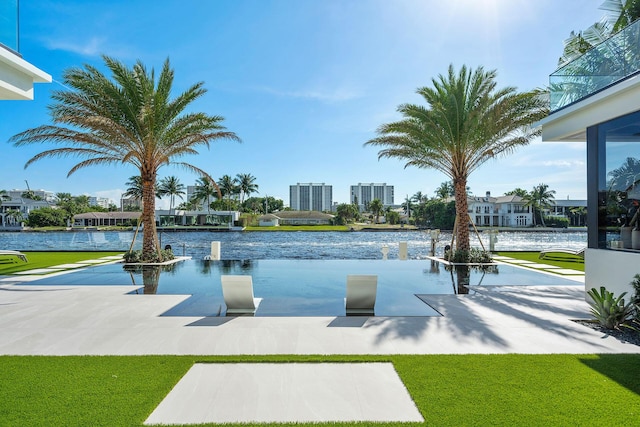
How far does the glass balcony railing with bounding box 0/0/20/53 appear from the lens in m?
6.06

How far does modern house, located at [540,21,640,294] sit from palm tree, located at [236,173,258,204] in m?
75.5

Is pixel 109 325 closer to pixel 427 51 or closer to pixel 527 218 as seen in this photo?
pixel 427 51

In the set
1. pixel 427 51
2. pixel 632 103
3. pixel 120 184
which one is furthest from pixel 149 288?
pixel 120 184

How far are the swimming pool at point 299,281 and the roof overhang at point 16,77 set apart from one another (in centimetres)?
484

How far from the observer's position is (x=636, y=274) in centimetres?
664

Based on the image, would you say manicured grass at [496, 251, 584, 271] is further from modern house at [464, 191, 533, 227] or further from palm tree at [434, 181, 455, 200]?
palm tree at [434, 181, 455, 200]

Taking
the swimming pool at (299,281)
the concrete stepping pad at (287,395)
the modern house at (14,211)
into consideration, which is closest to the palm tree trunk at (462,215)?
the swimming pool at (299,281)

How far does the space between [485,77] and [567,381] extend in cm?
1335

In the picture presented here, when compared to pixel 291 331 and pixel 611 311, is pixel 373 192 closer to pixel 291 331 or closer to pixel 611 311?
pixel 611 311

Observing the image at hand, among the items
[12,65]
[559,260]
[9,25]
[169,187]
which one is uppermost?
[169,187]

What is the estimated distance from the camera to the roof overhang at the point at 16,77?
5867mm

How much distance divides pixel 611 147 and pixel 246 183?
76.7 metres

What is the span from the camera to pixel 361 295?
761 cm

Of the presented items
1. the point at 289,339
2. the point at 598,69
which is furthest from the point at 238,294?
the point at 598,69
